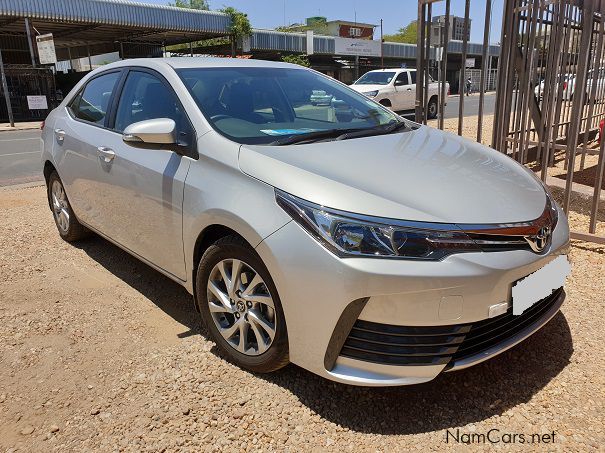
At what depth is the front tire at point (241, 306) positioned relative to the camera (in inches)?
90.2

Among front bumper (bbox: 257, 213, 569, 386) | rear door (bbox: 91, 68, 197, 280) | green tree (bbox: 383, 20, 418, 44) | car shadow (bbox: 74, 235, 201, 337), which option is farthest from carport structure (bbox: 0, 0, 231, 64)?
green tree (bbox: 383, 20, 418, 44)

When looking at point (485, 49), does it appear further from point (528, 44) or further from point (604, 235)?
point (604, 235)

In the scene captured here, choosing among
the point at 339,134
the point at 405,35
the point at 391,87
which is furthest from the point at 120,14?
the point at 405,35

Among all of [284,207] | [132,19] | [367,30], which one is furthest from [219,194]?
[367,30]

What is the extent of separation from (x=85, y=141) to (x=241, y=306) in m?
2.10

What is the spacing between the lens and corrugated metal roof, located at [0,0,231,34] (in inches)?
822

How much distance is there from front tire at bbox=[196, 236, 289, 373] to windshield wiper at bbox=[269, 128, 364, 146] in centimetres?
58

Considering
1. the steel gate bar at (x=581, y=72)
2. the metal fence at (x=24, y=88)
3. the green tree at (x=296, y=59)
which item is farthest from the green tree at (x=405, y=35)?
the steel gate bar at (x=581, y=72)

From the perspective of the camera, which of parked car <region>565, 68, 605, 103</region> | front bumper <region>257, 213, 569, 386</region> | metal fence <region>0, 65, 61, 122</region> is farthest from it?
metal fence <region>0, 65, 61, 122</region>

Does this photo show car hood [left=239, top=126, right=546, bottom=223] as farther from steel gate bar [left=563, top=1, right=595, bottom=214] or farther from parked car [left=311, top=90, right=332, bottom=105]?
steel gate bar [left=563, top=1, right=595, bottom=214]

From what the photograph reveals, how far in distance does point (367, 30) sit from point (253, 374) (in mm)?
59378

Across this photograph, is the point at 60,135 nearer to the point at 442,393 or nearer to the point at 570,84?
the point at 442,393

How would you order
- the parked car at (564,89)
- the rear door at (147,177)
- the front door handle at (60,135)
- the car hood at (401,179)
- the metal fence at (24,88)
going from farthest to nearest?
the metal fence at (24,88), the parked car at (564,89), the front door handle at (60,135), the rear door at (147,177), the car hood at (401,179)

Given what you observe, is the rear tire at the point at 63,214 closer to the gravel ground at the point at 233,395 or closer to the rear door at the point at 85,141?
the rear door at the point at 85,141
